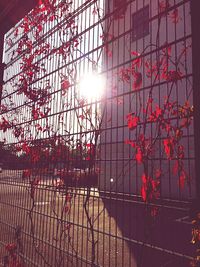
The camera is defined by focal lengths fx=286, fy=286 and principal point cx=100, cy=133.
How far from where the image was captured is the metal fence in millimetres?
1748

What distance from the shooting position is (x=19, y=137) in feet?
10.6

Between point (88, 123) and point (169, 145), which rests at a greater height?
point (88, 123)

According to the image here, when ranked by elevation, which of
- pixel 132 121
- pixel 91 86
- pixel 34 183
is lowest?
pixel 34 183

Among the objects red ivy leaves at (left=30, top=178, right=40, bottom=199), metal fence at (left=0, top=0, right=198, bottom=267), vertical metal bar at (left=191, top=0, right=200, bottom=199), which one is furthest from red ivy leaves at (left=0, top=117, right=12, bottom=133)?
vertical metal bar at (left=191, top=0, right=200, bottom=199)

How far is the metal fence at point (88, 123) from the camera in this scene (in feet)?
5.74

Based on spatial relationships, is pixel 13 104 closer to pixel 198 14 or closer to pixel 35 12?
pixel 35 12

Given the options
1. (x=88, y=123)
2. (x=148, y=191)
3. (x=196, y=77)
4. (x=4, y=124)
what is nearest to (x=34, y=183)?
(x=88, y=123)

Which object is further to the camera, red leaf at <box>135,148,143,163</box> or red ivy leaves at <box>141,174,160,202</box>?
red leaf at <box>135,148,143,163</box>

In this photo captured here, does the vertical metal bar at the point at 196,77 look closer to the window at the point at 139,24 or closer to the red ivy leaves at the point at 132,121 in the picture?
the window at the point at 139,24

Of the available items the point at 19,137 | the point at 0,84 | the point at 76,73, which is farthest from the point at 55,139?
the point at 0,84

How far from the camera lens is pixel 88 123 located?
2273 mm

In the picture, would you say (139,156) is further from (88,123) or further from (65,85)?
(65,85)

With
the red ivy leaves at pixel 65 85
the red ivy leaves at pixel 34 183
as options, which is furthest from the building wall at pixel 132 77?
the red ivy leaves at pixel 34 183

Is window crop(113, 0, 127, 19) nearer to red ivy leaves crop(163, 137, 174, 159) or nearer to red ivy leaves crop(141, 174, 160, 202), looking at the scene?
red ivy leaves crop(163, 137, 174, 159)
